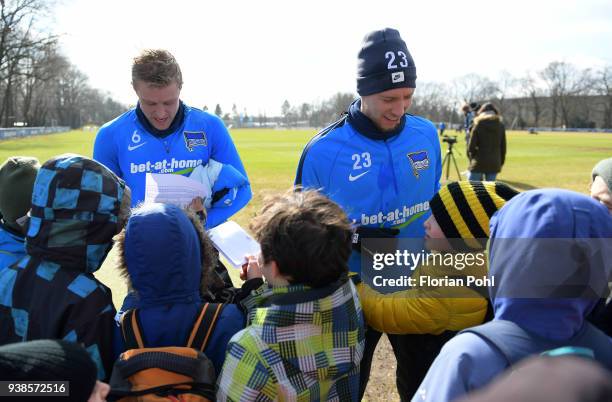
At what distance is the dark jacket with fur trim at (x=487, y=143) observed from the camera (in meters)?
10.3

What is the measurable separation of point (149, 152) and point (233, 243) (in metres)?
1.19

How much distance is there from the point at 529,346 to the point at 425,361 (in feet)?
3.77

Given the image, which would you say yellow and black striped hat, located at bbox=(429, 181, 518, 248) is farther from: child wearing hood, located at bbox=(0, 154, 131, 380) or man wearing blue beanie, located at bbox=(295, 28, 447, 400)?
child wearing hood, located at bbox=(0, 154, 131, 380)

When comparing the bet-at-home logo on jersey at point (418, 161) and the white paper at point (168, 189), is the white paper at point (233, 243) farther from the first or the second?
the bet-at-home logo on jersey at point (418, 161)

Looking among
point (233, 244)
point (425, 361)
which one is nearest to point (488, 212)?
point (425, 361)

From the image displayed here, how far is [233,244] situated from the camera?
2369mm

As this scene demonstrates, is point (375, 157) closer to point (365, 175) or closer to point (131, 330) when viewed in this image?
point (365, 175)

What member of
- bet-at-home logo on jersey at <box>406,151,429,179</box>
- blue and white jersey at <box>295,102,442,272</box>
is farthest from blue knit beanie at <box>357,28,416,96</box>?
bet-at-home logo on jersey at <box>406,151,429,179</box>

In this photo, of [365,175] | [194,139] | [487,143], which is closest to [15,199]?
[194,139]

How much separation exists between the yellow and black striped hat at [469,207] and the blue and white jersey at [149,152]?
5.23ft

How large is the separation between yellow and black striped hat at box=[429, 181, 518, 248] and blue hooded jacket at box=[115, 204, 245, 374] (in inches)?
36.3

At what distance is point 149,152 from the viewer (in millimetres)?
3191

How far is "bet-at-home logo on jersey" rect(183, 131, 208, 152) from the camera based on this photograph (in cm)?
326

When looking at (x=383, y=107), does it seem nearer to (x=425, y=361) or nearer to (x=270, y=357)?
(x=425, y=361)
